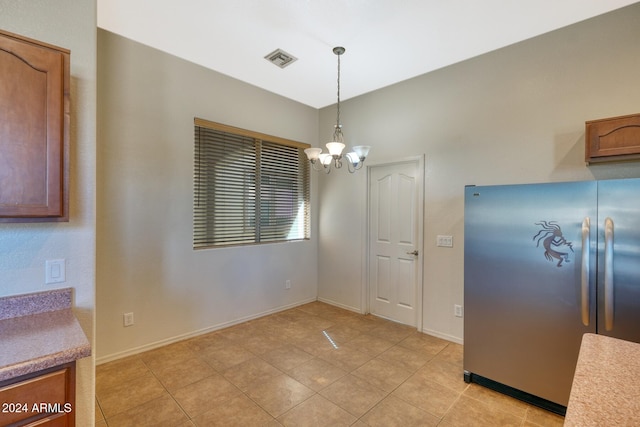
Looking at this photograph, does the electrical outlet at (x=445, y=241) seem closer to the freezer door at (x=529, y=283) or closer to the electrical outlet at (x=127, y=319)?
the freezer door at (x=529, y=283)

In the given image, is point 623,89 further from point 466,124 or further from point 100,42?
point 100,42

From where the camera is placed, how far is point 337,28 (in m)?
2.54

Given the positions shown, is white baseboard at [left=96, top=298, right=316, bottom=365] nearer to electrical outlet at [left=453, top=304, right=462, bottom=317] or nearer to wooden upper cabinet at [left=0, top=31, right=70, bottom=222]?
wooden upper cabinet at [left=0, top=31, right=70, bottom=222]

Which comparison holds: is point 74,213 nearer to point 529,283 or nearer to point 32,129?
point 32,129

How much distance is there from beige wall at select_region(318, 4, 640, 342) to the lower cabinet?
316 cm

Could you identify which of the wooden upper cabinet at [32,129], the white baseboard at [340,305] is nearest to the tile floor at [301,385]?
the white baseboard at [340,305]

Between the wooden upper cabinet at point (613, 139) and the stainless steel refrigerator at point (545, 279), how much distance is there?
1.47 ft

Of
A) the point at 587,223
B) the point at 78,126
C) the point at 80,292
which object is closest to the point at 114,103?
the point at 78,126

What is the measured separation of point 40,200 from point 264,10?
2057 mm

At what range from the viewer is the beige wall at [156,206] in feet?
8.64

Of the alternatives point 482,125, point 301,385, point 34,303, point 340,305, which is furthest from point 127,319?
point 482,125

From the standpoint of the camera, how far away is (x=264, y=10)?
7.64 feet

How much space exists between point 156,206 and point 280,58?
2005 mm

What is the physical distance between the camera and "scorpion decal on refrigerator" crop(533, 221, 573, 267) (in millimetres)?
1988
